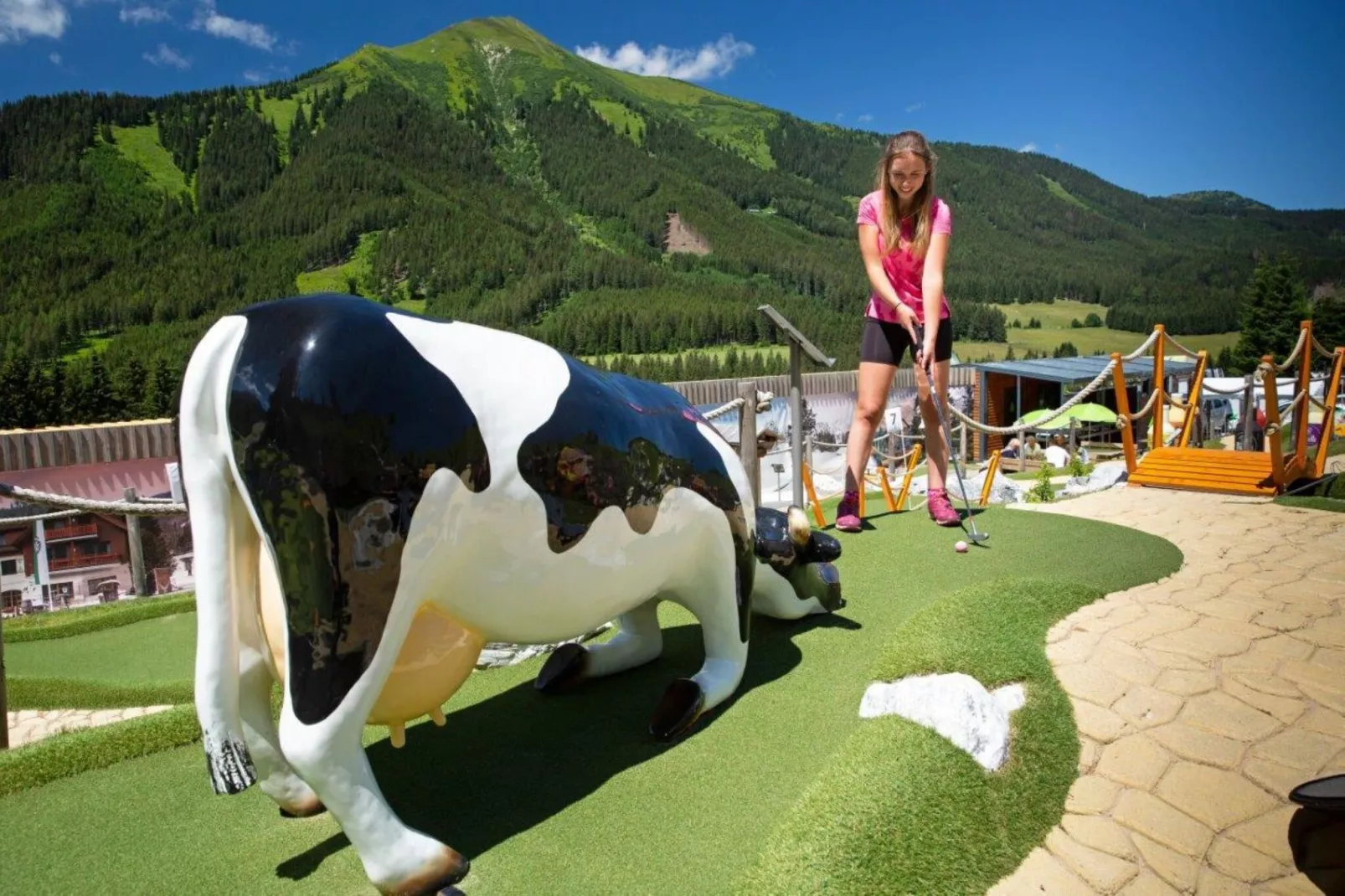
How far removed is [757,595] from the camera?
3.22 meters

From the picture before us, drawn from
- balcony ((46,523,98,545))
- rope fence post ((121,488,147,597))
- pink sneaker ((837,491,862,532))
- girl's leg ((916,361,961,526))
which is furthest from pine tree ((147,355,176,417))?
girl's leg ((916,361,961,526))

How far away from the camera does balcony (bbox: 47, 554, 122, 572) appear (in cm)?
765

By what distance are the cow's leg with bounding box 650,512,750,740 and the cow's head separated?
15.1 inches

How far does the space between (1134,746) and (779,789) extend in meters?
1.26

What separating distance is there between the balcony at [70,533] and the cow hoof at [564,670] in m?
7.02

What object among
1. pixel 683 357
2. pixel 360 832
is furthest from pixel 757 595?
pixel 683 357

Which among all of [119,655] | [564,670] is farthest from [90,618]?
[564,670]

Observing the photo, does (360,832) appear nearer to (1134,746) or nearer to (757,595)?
(757,595)

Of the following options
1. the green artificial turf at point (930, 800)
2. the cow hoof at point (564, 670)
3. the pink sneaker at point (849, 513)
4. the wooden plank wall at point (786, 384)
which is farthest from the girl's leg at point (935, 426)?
the wooden plank wall at point (786, 384)

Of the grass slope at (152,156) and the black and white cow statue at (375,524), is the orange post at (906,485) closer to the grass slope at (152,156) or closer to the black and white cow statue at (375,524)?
the black and white cow statue at (375,524)

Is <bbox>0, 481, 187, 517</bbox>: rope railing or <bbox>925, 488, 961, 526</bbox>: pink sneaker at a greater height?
<bbox>0, 481, 187, 517</bbox>: rope railing

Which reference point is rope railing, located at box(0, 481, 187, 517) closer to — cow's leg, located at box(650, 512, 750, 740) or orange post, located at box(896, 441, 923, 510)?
cow's leg, located at box(650, 512, 750, 740)

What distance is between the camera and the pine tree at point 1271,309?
45.1 meters

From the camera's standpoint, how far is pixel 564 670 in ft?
9.75
